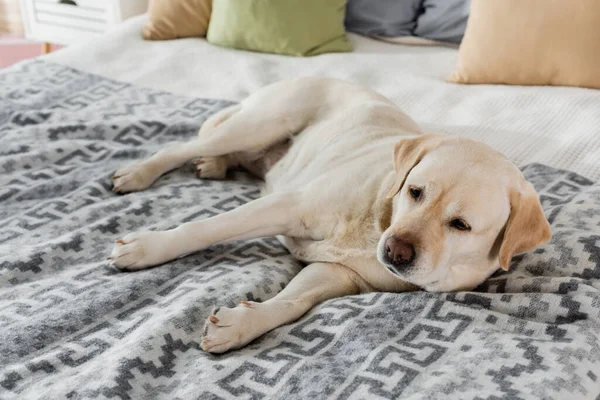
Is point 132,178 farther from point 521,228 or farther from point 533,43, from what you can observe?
point 533,43

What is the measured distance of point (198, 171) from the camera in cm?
208

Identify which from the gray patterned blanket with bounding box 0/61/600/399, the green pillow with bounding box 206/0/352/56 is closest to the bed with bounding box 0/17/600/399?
the gray patterned blanket with bounding box 0/61/600/399

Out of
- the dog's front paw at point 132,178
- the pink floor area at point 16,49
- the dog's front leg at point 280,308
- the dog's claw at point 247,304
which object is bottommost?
the pink floor area at point 16,49

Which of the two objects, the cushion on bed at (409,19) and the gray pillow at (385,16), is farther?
the gray pillow at (385,16)

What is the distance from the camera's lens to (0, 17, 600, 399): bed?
1.20 m

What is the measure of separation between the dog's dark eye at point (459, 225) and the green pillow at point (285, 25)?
1.65 m

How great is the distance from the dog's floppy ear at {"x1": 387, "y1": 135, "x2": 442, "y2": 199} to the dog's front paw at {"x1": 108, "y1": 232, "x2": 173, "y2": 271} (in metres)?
0.52

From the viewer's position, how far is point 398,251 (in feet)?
4.42

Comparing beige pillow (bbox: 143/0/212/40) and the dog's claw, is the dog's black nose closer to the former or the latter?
the dog's claw

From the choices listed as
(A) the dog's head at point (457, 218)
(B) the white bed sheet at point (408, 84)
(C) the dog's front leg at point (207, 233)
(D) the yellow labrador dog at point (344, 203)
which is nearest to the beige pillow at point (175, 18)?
(B) the white bed sheet at point (408, 84)

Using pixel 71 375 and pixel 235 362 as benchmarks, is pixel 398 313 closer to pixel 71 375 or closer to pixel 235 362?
pixel 235 362

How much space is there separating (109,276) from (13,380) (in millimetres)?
391

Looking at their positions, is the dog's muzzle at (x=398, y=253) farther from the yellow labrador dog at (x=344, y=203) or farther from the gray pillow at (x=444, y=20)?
the gray pillow at (x=444, y=20)

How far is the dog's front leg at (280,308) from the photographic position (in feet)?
4.33
